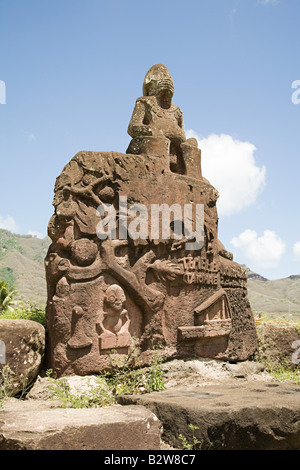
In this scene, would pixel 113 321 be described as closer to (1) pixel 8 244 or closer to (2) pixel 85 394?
(2) pixel 85 394

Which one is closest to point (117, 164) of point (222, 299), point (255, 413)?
point (222, 299)

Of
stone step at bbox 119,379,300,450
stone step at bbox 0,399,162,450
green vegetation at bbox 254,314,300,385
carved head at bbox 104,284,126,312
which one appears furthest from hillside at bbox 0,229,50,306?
stone step at bbox 0,399,162,450

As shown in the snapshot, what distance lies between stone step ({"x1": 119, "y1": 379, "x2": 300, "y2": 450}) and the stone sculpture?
44.7 inches

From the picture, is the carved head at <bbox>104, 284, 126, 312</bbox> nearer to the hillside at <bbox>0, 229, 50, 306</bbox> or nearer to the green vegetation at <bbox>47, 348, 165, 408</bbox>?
the green vegetation at <bbox>47, 348, 165, 408</bbox>

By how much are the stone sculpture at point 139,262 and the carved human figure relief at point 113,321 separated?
0.01m

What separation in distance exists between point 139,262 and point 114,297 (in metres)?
0.62

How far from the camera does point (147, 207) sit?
20.4 ft

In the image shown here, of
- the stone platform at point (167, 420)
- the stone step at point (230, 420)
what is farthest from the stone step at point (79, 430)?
the stone step at point (230, 420)

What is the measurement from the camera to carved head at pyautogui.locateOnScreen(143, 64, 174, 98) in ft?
24.2

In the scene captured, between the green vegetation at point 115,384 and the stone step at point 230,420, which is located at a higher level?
the green vegetation at point 115,384

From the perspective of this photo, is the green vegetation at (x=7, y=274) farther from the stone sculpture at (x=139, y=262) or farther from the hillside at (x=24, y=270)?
the stone sculpture at (x=139, y=262)

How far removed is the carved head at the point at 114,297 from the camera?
5633 mm
